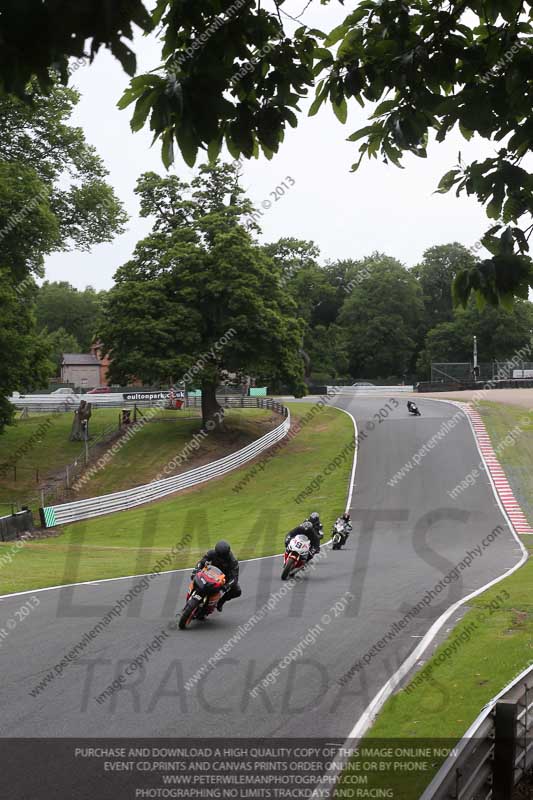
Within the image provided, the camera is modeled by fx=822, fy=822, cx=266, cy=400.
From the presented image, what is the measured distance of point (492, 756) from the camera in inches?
223

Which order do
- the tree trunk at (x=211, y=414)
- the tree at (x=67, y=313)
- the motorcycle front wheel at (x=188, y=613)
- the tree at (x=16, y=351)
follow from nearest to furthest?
the motorcycle front wheel at (x=188, y=613)
the tree at (x=16, y=351)
the tree trunk at (x=211, y=414)
the tree at (x=67, y=313)

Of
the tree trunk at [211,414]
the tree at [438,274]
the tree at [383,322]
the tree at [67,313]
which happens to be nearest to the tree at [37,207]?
the tree trunk at [211,414]

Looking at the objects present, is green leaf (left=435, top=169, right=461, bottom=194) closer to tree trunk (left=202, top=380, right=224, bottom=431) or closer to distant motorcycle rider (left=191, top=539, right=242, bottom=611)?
distant motorcycle rider (left=191, top=539, right=242, bottom=611)

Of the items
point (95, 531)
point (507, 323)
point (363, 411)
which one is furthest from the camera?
point (507, 323)

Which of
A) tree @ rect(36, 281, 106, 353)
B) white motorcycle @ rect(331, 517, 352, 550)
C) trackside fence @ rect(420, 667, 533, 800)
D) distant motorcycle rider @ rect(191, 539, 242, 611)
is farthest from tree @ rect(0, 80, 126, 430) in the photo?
tree @ rect(36, 281, 106, 353)

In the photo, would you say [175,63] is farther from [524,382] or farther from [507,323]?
[507,323]

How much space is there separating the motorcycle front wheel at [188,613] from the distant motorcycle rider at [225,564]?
0.62m

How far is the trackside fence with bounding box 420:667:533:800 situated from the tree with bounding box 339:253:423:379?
101505mm

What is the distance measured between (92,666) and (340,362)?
9814cm

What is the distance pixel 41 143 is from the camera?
4356 cm

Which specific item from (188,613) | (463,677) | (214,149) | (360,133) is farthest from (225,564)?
(214,149)

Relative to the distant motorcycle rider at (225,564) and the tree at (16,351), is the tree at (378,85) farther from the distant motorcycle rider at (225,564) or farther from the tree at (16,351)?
the tree at (16,351)

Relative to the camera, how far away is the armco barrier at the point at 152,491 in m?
31.9

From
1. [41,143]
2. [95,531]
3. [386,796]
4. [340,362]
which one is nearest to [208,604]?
[386,796]
